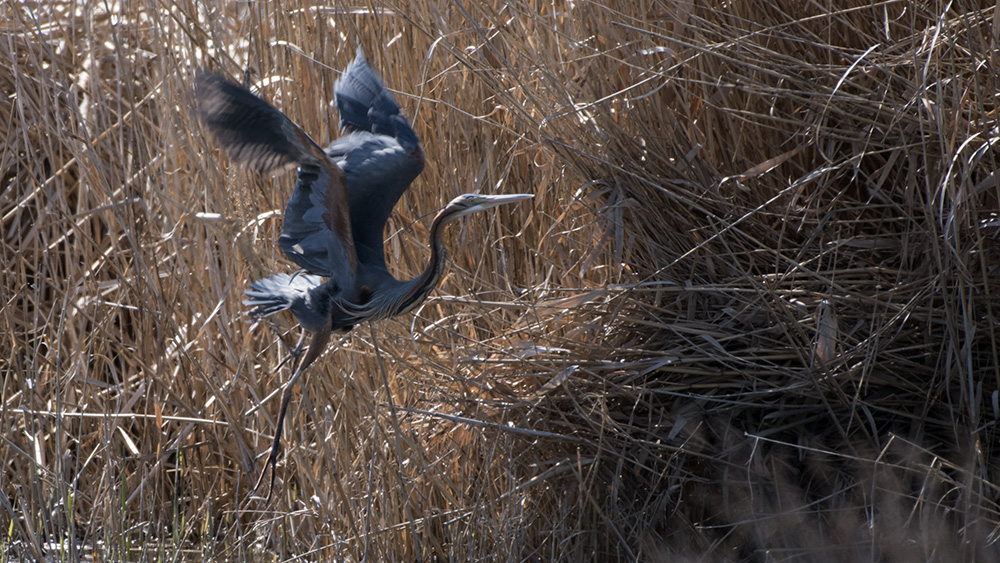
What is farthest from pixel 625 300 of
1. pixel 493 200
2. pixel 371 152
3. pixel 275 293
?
pixel 275 293

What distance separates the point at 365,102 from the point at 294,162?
1.47 feet

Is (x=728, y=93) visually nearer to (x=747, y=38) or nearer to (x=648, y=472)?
(x=747, y=38)

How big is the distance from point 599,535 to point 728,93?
132 centimetres

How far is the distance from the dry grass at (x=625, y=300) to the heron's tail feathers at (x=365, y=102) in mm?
88

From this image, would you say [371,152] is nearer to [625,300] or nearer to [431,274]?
[431,274]

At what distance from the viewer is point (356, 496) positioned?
2.90 m

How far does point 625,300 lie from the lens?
2.83 meters

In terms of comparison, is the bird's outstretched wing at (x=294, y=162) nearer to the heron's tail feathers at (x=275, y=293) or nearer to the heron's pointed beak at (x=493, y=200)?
the heron's tail feathers at (x=275, y=293)

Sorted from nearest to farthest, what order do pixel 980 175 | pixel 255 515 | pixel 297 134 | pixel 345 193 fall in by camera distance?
pixel 297 134 → pixel 345 193 → pixel 980 175 → pixel 255 515

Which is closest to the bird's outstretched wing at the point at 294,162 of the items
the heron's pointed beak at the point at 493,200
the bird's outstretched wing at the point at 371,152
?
the bird's outstretched wing at the point at 371,152

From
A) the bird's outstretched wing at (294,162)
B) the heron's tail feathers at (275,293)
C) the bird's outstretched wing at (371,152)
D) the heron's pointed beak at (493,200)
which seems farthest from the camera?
the bird's outstretched wing at (371,152)

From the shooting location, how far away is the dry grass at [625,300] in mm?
2619

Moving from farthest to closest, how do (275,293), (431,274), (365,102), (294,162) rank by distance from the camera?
(365,102)
(275,293)
(431,274)
(294,162)

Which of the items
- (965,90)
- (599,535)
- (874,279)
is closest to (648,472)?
(599,535)
